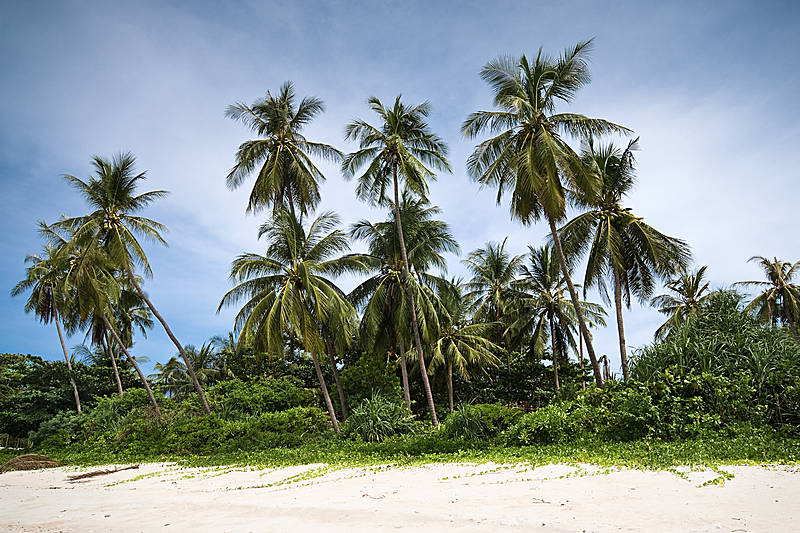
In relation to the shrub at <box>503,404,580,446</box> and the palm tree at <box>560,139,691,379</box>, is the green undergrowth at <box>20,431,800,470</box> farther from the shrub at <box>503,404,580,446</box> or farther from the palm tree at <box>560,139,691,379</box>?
the palm tree at <box>560,139,691,379</box>

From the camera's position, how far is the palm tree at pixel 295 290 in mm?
15711

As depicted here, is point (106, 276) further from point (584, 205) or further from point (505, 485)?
point (505, 485)

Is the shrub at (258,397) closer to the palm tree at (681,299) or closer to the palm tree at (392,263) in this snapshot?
the palm tree at (392,263)

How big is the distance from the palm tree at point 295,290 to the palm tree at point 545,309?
32.2ft

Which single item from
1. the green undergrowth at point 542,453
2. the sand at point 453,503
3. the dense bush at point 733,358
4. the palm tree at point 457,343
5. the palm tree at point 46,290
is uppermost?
the palm tree at point 46,290

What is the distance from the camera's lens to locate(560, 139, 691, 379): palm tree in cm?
1578

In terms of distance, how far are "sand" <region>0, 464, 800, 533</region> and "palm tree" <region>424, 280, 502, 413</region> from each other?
12.8m

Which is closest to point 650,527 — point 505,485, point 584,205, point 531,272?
point 505,485

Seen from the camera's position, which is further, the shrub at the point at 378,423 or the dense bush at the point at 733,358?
the shrub at the point at 378,423

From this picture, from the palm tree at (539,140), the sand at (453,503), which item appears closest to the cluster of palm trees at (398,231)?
the palm tree at (539,140)

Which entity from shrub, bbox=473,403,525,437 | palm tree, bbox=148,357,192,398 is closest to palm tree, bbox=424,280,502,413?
shrub, bbox=473,403,525,437

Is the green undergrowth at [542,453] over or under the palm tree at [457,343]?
under

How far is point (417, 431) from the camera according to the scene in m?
13.0

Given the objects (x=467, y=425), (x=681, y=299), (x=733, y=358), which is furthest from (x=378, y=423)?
(x=681, y=299)
